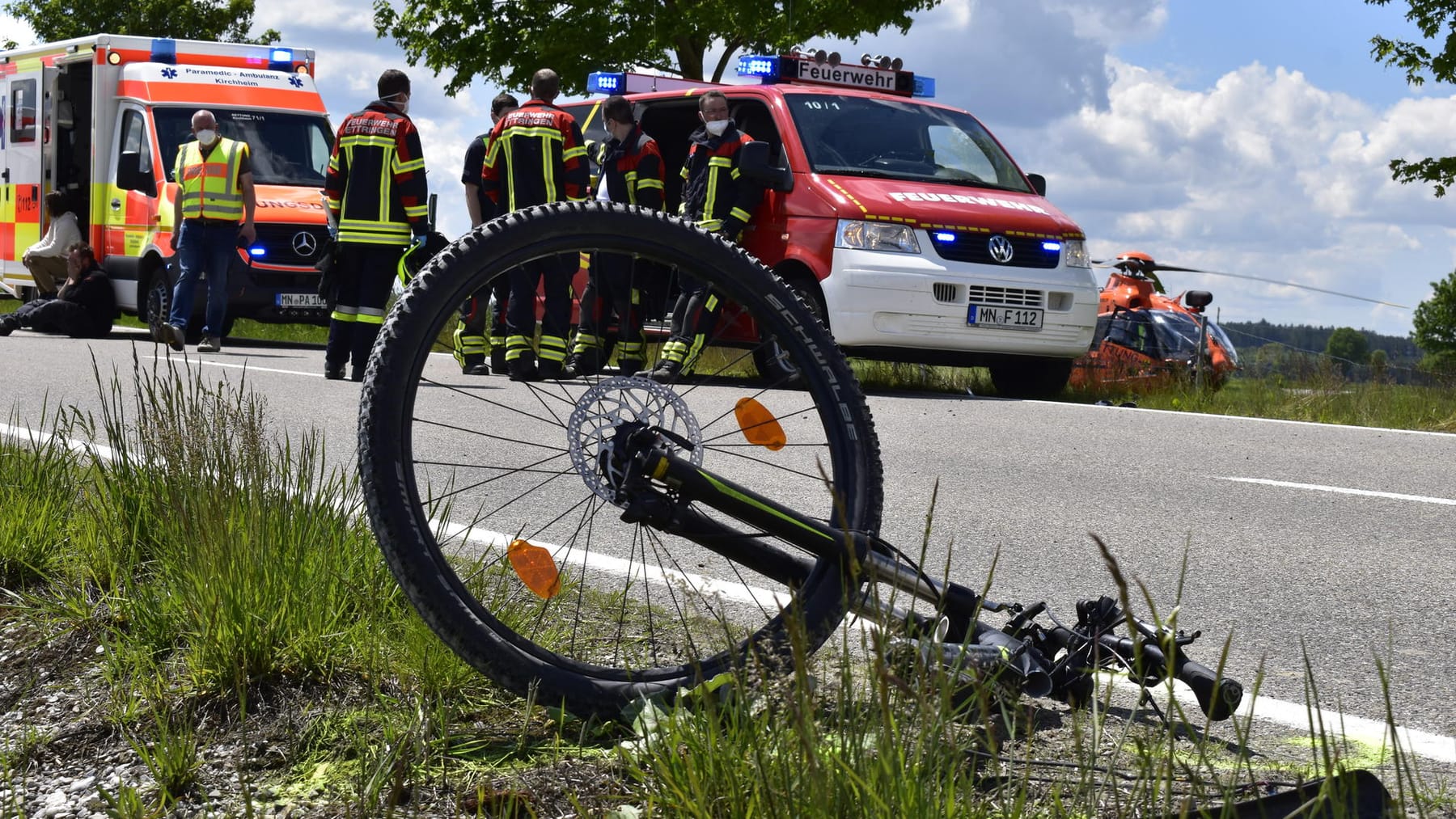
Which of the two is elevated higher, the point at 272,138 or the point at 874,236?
the point at 272,138

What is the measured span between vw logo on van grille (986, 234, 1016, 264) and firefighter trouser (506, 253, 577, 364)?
818 centimetres

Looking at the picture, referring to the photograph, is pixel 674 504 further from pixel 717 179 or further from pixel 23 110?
pixel 23 110

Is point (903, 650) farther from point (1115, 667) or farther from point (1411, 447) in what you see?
point (1411, 447)

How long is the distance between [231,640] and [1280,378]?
1085 cm

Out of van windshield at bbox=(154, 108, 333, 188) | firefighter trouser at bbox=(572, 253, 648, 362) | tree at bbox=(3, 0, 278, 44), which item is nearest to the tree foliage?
tree at bbox=(3, 0, 278, 44)

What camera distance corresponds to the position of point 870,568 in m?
2.65

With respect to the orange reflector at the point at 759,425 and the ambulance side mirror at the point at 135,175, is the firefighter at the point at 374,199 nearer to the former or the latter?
the ambulance side mirror at the point at 135,175

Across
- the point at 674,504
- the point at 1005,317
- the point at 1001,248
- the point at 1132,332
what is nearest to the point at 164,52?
the point at 1001,248

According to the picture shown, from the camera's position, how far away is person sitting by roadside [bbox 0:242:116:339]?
661 inches

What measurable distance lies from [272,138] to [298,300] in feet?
6.48

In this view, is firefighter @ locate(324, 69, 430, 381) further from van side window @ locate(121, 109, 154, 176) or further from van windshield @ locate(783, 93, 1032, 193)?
van side window @ locate(121, 109, 154, 176)

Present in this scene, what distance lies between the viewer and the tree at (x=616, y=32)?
2638 cm

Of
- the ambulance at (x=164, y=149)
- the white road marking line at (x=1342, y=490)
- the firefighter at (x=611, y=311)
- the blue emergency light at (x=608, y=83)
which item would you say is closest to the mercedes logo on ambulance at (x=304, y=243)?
the ambulance at (x=164, y=149)

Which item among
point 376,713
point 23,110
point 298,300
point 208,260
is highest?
point 23,110
